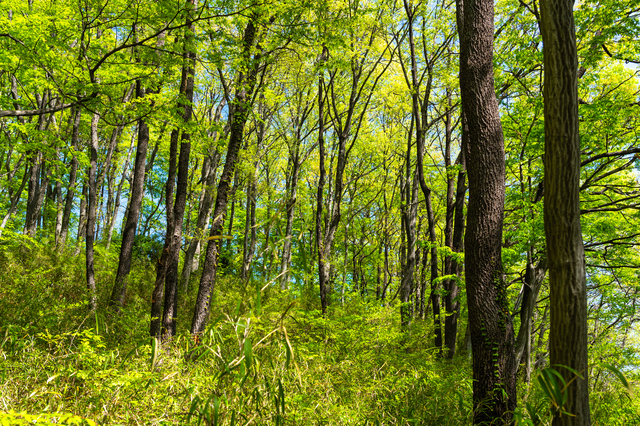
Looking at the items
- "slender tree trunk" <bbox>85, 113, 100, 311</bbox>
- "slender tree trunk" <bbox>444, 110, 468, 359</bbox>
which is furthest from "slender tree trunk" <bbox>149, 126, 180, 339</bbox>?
"slender tree trunk" <bbox>444, 110, 468, 359</bbox>

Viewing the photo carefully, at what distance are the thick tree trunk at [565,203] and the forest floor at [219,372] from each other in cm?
25

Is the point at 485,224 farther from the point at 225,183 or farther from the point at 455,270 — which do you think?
the point at 455,270

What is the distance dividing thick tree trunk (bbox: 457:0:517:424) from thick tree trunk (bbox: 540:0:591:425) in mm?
1958

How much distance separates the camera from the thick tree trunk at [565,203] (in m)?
1.91

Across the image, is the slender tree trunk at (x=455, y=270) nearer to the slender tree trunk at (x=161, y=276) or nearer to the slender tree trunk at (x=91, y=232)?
the slender tree trunk at (x=161, y=276)

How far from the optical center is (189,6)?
16.2 feet

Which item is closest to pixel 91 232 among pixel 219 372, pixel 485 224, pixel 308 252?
pixel 308 252

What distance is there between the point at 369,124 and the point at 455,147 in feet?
14.1

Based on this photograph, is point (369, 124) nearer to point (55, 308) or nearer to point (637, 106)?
point (637, 106)

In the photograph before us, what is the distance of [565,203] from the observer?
1.93 metres

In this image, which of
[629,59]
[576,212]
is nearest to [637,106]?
[629,59]

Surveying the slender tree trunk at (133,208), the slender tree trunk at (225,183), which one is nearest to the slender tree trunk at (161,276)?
the slender tree trunk at (225,183)

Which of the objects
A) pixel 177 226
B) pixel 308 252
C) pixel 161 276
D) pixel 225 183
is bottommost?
pixel 161 276

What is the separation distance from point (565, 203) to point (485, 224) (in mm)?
2113
